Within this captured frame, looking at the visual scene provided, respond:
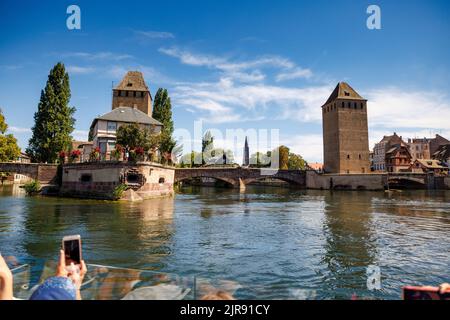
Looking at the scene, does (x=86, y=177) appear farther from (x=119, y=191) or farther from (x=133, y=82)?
(x=133, y=82)

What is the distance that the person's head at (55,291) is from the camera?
3.59 m

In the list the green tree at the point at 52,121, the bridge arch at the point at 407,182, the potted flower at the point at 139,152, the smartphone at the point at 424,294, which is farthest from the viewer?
the bridge arch at the point at 407,182

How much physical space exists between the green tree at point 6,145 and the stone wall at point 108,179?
59.2ft

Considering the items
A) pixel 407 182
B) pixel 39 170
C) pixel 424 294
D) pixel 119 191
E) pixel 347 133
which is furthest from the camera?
pixel 407 182

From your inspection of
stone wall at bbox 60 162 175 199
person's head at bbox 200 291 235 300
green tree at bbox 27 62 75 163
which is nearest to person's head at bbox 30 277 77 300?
person's head at bbox 200 291 235 300

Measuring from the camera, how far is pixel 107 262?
Result: 425 inches

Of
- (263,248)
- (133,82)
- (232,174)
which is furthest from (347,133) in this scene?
(263,248)

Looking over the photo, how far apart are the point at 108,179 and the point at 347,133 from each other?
54.8 meters

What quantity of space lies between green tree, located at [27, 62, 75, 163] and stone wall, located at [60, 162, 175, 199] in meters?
9.82

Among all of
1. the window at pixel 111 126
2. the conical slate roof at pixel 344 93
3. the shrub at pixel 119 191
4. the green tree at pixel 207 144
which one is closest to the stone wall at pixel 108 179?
the shrub at pixel 119 191

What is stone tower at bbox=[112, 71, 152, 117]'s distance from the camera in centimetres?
6141

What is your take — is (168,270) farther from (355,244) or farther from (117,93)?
(117,93)

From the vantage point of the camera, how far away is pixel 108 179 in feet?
110

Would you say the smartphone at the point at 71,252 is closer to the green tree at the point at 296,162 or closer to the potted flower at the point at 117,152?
the potted flower at the point at 117,152
